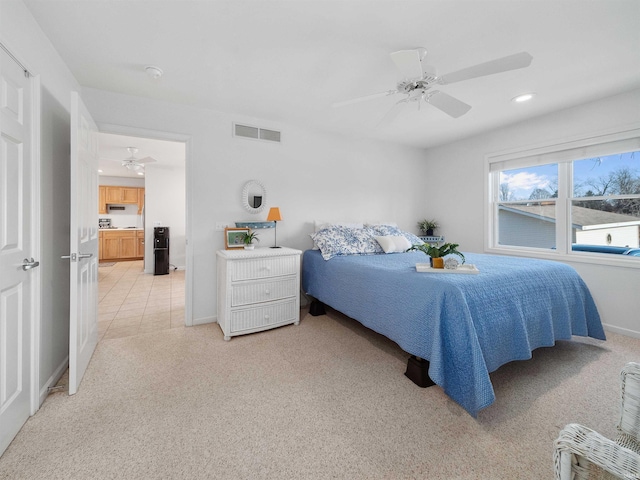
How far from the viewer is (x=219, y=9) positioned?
5.67ft

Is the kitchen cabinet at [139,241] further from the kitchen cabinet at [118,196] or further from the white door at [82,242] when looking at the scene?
the white door at [82,242]

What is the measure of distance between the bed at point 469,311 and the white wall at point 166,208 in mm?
Result: 5246

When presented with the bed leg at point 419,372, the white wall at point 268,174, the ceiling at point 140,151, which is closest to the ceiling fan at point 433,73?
the white wall at point 268,174

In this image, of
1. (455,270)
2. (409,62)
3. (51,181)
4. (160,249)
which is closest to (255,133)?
(51,181)

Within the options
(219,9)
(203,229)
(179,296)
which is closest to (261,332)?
(203,229)

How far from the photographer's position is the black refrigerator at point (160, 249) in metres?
6.06

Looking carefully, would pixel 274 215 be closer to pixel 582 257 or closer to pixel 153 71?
pixel 153 71

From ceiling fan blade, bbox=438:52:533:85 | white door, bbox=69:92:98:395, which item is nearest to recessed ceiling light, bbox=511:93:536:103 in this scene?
ceiling fan blade, bbox=438:52:533:85

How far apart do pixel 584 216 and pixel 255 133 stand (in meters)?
4.07

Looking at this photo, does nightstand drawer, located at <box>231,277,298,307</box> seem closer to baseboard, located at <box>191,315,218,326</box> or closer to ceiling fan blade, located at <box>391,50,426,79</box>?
baseboard, located at <box>191,315,218,326</box>

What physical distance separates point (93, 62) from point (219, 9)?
135 cm

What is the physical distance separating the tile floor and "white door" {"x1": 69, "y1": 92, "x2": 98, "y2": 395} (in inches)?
24.1

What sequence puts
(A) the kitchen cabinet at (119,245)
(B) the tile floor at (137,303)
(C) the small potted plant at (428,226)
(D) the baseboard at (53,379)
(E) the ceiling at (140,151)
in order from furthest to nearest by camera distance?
(A) the kitchen cabinet at (119,245) < (C) the small potted plant at (428,226) < (E) the ceiling at (140,151) < (B) the tile floor at (137,303) < (D) the baseboard at (53,379)

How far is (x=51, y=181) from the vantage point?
201cm
